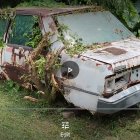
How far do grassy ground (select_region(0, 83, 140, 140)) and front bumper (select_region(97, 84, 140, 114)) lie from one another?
38cm

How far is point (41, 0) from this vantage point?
920 centimetres

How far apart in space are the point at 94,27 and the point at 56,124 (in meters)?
1.70

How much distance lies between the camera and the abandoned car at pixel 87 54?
5.15m

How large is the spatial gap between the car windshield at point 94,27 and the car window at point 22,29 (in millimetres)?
490

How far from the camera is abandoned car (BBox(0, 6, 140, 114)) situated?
5148 mm

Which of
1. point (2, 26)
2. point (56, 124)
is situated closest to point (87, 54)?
point (56, 124)

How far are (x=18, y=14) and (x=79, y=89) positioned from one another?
6.44 feet

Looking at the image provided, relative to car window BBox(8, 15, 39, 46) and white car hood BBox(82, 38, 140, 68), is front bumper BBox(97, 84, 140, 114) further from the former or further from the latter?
car window BBox(8, 15, 39, 46)

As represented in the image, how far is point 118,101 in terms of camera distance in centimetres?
507

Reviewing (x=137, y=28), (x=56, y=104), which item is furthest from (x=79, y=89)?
(x=137, y=28)

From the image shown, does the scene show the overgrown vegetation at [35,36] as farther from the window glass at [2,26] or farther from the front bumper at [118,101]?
the front bumper at [118,101]

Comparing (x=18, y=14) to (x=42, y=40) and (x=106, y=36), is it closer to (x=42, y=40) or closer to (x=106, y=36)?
(x=42, y=40)

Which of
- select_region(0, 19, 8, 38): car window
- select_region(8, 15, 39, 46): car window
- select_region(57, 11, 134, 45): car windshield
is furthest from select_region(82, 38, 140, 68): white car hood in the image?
select_region(0, 19, 8, 38): car window

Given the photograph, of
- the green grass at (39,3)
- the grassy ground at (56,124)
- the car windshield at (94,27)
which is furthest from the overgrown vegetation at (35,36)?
the green grass at (39,3)
